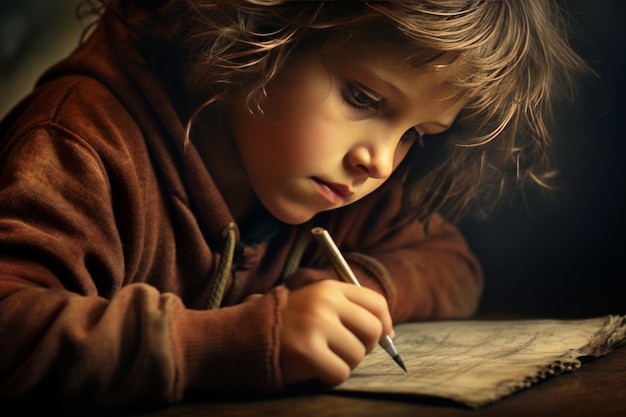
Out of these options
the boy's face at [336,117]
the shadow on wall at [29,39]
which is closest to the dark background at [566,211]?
the shadow on wall at [29,39]

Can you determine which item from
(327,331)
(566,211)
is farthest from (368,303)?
(566,211)

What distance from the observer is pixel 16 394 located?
595 mm

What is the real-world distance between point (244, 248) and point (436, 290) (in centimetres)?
26

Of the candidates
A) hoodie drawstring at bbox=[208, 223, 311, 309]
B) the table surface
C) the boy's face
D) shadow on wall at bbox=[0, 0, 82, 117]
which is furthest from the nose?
shadow on wall at bbox=[0, 0, 82, 117]

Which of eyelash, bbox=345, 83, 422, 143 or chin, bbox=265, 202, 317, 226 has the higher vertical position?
eyelash, bbox=345, 83, 422, 143

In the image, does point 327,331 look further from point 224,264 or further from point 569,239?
point 569,239

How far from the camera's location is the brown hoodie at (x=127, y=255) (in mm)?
604

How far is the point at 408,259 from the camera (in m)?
0.95

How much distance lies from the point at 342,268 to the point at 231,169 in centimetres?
15

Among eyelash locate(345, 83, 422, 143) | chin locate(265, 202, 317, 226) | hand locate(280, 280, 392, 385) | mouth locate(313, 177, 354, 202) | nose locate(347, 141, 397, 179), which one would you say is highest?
eyelash locate(345, 83, 422, 143)

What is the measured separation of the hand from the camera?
2.05 ft

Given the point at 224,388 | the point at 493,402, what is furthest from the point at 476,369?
the point at 224,388

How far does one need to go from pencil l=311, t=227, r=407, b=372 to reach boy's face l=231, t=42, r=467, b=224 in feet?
0.16

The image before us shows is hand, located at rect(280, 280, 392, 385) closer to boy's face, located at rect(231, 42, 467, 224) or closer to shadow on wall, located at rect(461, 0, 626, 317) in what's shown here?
boy's face, located at rect(231, 42, 467, 224)
